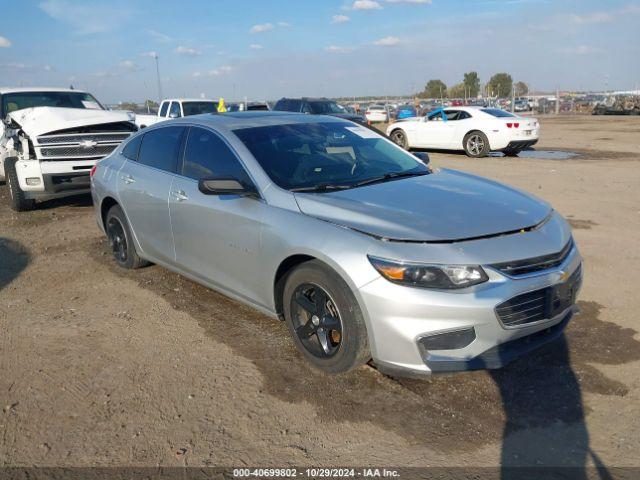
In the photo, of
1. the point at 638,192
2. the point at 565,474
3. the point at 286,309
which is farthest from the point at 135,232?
the point at 638,192

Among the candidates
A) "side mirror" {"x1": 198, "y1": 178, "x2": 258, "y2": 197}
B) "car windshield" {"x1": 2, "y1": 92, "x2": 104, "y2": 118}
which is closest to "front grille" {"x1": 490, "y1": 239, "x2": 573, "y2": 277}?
"side mirror" {"x1": 198, "y1": 178, "x2": 258, "y2": 197}

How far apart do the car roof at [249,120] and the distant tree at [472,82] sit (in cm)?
8841

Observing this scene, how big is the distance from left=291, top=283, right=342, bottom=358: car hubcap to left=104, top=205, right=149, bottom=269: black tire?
2.59 meters

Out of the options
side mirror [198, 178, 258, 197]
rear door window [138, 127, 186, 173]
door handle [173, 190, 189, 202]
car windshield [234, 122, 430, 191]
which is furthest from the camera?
rear door window [138, 127, 186, 173]

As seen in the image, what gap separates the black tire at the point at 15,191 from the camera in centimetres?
893

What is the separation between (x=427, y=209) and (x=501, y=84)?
9786 centimetres

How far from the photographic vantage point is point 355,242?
3.27 meters

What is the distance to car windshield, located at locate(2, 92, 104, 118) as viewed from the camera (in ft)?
35.4

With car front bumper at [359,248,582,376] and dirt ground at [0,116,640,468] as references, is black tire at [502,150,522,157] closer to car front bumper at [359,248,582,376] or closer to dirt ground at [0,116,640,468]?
dirt ground at [0,116,640,468]

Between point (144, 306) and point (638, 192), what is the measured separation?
828cm

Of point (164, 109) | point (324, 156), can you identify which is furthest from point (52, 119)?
point (164, 109)

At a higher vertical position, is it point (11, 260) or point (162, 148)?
point (162, 148)

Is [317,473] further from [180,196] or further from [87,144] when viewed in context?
[87,144]

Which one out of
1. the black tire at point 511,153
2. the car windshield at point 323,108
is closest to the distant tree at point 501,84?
the car windshield at point 323,108
